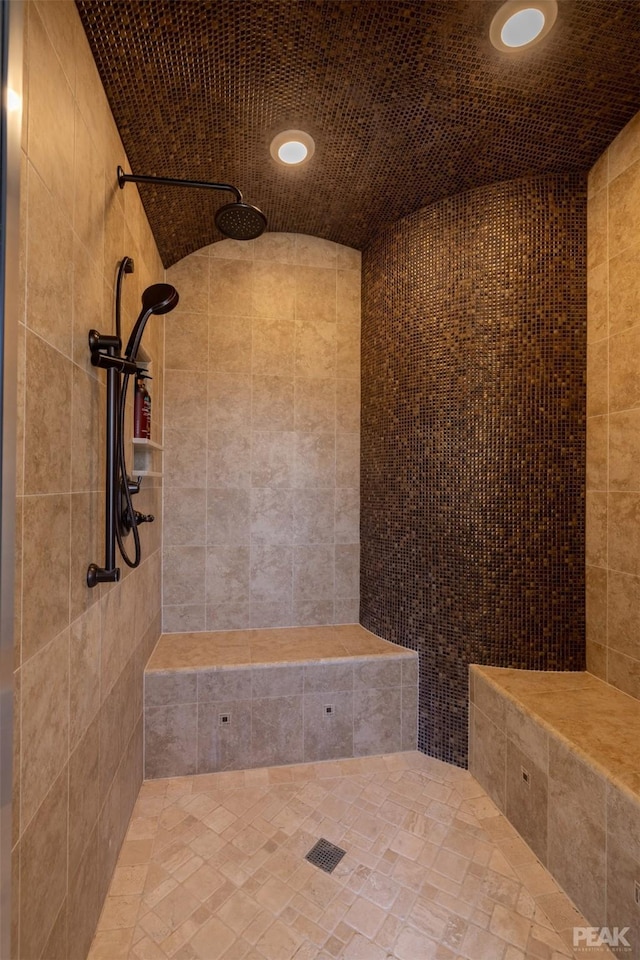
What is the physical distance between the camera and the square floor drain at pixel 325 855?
1.48 metres

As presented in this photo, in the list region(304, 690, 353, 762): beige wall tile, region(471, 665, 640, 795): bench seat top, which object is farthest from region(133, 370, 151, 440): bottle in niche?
region(471, 665, 640, 795): bench seat top

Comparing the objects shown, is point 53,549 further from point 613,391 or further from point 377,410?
point 613,391

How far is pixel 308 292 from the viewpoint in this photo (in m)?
2.61

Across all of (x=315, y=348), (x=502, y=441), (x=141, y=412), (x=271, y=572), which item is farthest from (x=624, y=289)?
(x=271, y=572)

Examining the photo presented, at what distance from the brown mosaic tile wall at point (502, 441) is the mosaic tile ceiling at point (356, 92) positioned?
0.88 ft

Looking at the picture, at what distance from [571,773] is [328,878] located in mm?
921

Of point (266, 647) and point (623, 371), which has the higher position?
point (623, 371)

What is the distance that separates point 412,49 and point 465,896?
284 cm

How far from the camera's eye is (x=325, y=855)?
1.52 meters

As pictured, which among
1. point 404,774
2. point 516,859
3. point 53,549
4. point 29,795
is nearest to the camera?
point 29,795

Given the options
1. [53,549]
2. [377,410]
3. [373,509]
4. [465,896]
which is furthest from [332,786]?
[377,410]

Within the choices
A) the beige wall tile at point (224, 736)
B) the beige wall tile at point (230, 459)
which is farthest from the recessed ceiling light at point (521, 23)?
the beige wall tile at point (224, 736)

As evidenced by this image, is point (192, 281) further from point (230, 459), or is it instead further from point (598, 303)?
point (598, 303)

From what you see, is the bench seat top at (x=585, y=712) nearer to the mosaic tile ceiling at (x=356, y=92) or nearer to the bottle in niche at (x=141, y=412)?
the bottle in niche at (x=141, y=412)
